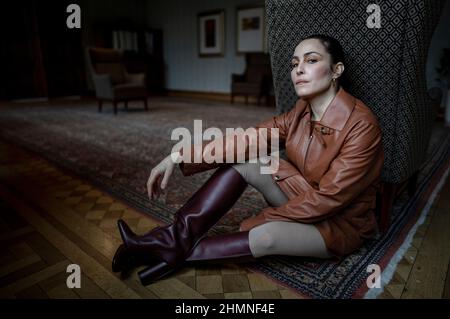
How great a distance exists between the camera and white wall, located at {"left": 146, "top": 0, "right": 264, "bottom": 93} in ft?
23.5

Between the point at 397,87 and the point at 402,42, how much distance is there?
0.51ft

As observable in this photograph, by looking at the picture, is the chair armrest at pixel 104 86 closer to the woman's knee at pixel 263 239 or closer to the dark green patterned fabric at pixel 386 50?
the dark green patterned fabric at pixel 386 50

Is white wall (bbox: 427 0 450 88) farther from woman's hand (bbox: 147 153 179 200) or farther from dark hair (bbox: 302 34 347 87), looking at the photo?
woman's hand (bbox: 147 153 179 200)

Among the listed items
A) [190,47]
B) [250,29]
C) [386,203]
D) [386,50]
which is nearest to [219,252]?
[386,203]

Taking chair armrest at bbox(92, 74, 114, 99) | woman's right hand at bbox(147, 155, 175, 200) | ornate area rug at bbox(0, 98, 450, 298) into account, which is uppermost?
chair armrest at bbox(92, 74, 114, 99)

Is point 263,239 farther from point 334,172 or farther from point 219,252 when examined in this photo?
point 334,172

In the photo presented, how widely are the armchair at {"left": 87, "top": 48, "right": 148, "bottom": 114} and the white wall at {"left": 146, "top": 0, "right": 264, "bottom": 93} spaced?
2.72 m

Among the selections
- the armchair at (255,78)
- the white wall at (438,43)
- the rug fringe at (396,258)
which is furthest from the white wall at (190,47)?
the rug fringe at (396,258)

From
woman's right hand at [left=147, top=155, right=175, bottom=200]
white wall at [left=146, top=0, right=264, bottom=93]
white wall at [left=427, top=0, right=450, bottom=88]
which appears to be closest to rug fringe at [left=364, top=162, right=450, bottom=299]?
woman's right hand at [left=147, top=155, right=175, bottom=200]

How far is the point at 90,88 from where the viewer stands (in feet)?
26.0

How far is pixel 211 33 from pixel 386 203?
7.07 m

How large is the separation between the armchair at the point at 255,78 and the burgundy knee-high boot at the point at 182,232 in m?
5.19

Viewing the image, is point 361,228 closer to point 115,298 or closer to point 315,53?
point 315,53
